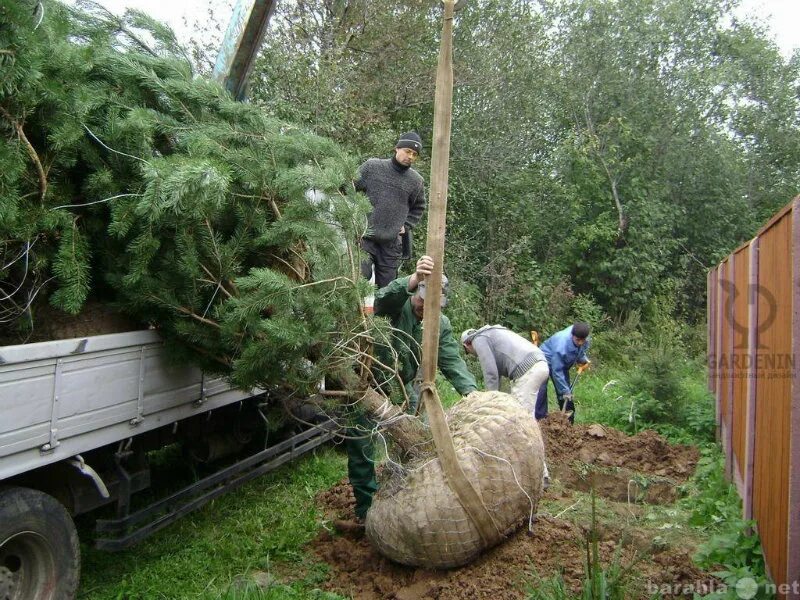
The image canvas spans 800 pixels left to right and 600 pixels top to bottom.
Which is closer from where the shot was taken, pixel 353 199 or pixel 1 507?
pixel 1 507

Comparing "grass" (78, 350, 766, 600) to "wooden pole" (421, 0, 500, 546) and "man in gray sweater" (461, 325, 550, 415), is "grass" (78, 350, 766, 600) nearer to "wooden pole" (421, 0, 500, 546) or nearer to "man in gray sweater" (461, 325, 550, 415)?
"wooden pole" (421, 0, 500, 546)

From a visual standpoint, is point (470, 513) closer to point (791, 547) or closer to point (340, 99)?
point (791, 547)

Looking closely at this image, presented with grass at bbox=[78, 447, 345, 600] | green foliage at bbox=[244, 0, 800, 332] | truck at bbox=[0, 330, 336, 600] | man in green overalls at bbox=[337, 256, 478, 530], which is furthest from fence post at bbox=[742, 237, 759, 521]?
green foliage at bbox=[244, 0, 800, 332]

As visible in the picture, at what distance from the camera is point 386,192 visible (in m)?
6.02

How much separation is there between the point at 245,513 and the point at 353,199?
2.43m

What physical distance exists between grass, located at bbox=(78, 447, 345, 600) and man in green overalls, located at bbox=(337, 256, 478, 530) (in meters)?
0.47

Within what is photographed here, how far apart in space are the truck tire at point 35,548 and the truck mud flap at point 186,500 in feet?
0.83

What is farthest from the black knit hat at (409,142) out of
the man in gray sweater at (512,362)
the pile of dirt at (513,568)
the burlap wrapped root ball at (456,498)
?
the pile of dirt at (513,568)

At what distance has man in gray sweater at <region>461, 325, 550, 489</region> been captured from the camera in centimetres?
A: 546

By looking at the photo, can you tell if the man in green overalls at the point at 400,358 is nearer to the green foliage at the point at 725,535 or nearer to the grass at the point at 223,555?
the grass at the point at 223,555

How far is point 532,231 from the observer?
15195 mm

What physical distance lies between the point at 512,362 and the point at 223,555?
2.72 metres

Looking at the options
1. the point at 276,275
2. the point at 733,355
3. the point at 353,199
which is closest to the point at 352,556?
the point at 276,275

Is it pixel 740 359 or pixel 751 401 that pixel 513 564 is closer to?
pixel 751 401
